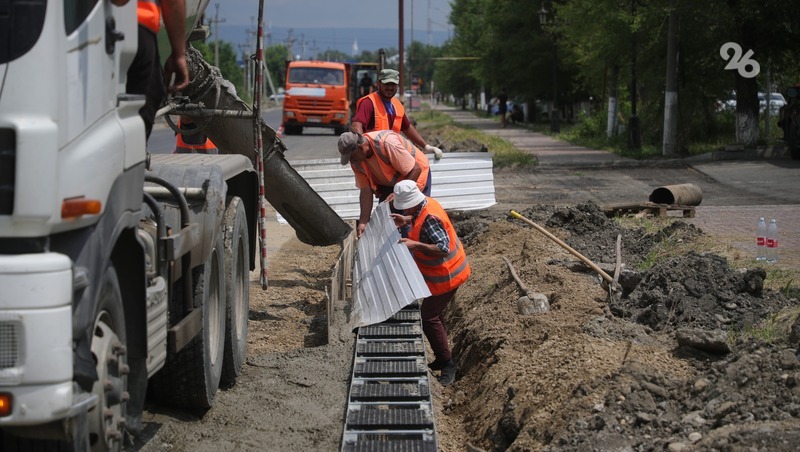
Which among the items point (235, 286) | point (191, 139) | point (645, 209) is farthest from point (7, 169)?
A: point (645, 209)

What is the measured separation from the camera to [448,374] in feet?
28.3

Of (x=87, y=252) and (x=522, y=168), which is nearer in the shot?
(x=87, y=252)

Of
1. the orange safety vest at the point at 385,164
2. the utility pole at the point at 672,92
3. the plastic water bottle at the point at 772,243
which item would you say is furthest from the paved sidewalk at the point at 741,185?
the orange safety vest at the point at 385,164

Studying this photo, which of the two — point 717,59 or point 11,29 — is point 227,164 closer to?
point 11,29

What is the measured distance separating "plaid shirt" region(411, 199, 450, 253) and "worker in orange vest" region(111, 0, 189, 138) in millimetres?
2854

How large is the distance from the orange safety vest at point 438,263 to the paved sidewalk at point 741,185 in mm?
3998

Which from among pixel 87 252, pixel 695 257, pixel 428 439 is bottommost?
pixel 428 439

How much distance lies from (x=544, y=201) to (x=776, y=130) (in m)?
15.4

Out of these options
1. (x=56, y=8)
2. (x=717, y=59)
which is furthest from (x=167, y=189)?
(x=717, y=59)

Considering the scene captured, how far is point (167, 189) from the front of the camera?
5.54 metres

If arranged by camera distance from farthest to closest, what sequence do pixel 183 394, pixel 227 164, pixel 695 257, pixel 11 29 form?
pixel 695 257 < pixel 227 164 < pixel 183 394 < pixel 11 29

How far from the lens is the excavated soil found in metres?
5.63

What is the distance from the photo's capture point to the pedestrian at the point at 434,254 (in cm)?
803

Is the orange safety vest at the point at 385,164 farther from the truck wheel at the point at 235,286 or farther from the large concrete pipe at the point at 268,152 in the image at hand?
the truck wheel at the point at 235,286
